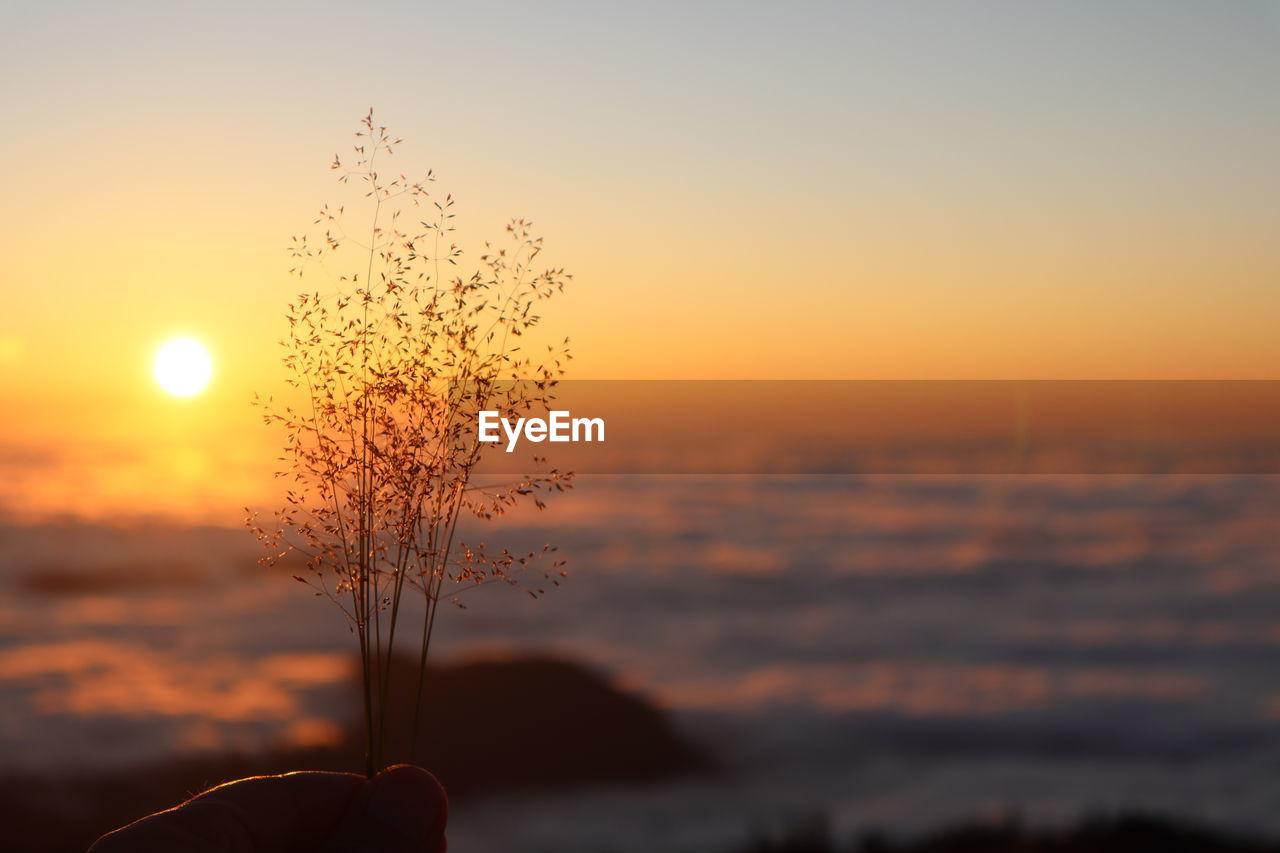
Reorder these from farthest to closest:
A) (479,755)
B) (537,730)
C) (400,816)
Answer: (537,730)
(479,755)
(400,816)

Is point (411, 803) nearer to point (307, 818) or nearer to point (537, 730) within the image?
point (307, 818)

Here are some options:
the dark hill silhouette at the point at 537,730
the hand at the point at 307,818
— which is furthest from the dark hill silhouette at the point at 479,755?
the hand at the point at 307,818

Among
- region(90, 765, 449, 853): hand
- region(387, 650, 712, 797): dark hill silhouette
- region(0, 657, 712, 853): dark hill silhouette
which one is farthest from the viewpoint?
region(387, 650, 712, 797): dark hill silhouette

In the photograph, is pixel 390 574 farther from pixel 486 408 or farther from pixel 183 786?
pixel 183 786

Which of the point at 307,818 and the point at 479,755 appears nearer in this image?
the point at 307,818

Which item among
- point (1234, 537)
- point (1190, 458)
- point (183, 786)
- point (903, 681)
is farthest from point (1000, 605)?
point (1190, 458)

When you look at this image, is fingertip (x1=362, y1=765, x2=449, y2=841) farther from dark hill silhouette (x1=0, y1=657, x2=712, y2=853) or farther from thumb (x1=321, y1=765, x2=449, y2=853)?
dark hill silhouette (x1=0, y1=657, x2=712, y2=853)

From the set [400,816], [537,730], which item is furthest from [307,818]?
[537,730]

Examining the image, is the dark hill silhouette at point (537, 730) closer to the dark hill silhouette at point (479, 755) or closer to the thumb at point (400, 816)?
the dark hill silhouette at point (479, 755)

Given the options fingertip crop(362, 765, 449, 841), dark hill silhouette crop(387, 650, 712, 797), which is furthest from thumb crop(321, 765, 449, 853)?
dark hill silhouette crop(387, 650, 712, 797)
